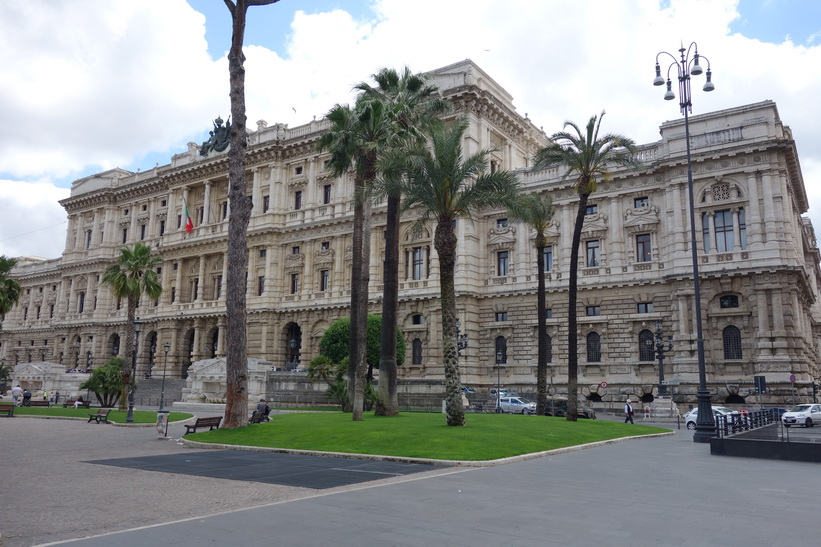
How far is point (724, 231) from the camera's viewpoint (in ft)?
129

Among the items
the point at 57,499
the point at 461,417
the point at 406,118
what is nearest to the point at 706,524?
the point at 57,499

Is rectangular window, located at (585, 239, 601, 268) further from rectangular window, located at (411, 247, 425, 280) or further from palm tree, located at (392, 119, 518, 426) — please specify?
palm tree, located at (392, 119, 518, 426)

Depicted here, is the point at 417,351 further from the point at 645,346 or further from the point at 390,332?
the point at 390,332

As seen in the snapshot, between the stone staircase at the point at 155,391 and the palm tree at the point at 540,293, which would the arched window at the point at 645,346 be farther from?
the stone staircase at the point at 155,391

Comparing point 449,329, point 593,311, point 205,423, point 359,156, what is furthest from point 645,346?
point 205,423

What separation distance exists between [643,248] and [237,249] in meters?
29.0

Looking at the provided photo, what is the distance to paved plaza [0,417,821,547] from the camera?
313 inches

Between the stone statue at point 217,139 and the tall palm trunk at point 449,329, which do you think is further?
the stone statue at point 217,139

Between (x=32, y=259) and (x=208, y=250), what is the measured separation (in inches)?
2295

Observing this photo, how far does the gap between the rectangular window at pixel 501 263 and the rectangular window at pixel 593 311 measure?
22.8 feet

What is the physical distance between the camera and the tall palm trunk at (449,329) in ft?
72.2

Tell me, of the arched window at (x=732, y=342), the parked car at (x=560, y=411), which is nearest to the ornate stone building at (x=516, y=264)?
the arched window at (x=732, y=342)

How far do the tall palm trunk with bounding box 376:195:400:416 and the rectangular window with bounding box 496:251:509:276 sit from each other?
21.4 meters

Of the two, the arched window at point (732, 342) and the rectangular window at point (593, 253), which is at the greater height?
the rectangular window at point (593, 253)
